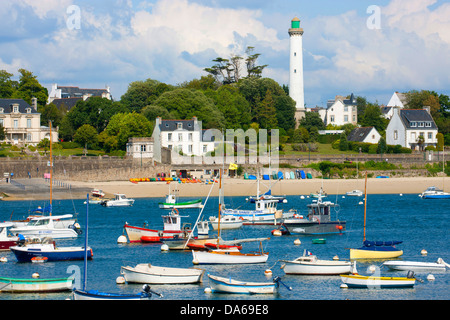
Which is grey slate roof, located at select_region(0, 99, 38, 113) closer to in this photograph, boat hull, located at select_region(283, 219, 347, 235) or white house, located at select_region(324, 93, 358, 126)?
white house, located at select_region(324, 93, 358, 126)

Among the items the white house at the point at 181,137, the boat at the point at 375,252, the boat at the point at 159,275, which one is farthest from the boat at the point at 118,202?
the boat at the point at 159,275

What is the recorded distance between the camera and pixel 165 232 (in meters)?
39.6

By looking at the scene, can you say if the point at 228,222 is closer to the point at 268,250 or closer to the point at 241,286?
the point at 268,250

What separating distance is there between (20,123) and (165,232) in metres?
52.0

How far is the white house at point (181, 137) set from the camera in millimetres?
83250

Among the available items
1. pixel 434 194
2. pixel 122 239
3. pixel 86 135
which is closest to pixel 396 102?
pixel 434 194

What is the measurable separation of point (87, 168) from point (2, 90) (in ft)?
99.4

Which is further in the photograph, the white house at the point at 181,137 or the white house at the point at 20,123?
the white house at the point at 20,123

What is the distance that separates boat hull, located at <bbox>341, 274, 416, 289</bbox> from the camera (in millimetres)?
27469

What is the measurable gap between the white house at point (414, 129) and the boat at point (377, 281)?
2651 inches

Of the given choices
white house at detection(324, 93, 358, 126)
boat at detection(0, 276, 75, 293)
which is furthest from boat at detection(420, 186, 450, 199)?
boat at detection(0, 276, 75, 293)

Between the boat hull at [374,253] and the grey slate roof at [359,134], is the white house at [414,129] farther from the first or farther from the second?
the boat hull at [374,253]

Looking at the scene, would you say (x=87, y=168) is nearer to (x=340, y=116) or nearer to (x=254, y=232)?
(x=254, y=232)

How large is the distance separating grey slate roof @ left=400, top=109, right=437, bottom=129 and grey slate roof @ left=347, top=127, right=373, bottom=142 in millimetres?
4701
